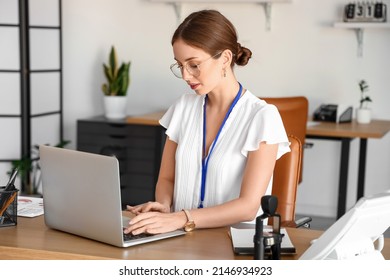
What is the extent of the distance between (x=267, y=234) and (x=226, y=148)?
0.76 m

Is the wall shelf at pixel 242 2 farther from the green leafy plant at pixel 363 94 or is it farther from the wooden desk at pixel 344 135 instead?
the wooden desk at pixel 344 135

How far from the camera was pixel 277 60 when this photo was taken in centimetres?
520

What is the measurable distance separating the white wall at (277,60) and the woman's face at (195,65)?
9.73 feet

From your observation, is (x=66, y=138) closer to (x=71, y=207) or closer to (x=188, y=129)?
(x=188, y=129)

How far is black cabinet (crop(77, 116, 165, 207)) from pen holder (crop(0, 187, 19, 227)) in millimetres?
3060

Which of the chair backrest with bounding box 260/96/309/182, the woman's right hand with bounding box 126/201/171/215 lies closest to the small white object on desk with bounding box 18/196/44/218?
the woman's right hand with bounding box 126/201/171/215

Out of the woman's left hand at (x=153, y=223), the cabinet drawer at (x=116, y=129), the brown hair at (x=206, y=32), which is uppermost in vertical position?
the brown hair at (x=206, y=32)

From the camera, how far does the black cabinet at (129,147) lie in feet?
16.8

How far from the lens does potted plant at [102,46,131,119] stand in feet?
17.5

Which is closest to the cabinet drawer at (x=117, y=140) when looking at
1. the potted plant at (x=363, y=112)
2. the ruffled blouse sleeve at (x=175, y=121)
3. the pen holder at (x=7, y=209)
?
the potted plant at (x=363, y=112)

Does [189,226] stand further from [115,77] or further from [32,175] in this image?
[32,175]

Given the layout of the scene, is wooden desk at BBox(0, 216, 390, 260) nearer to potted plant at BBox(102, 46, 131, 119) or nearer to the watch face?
the watch face

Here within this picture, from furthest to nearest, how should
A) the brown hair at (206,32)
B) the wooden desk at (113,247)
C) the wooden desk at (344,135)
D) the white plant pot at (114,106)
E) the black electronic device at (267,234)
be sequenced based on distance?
the white plant pot at (114,106) < the wooden desk at (344,135) < the brown hair at (206,32) < the wooden desk at (113,247) < the black electronic device at (267,234)
